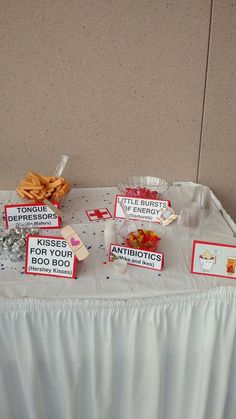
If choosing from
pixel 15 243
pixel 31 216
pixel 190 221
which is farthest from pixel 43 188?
pixel 190 221

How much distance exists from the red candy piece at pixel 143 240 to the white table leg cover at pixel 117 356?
16cm

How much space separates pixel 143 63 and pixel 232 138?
0.41 meters

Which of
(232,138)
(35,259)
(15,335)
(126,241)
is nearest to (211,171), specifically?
(232,138)

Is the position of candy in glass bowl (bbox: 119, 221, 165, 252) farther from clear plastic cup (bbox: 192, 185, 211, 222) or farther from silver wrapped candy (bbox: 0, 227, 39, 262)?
silver wrapped candy (bbox: 0, 227, 39, 262)

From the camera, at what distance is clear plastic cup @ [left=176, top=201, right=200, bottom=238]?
44.6 inches

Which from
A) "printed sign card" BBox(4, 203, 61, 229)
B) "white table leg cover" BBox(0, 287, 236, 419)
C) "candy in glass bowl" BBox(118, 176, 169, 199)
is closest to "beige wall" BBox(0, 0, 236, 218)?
"candy in glass bowl" BBox(118, 176, 169, 199)

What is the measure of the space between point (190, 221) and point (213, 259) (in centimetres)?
21

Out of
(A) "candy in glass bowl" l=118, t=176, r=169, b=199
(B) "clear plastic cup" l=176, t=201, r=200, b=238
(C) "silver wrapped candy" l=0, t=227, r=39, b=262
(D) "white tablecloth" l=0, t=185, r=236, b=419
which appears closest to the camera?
(D) "white tablecloth" l=0, t=185, r=236, b=419

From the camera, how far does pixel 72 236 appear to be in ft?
3.03

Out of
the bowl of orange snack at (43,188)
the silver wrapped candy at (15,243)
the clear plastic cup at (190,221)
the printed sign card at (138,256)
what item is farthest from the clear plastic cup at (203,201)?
the silver wrapped candy at (15,243)

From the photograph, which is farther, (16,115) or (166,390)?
(16,115)

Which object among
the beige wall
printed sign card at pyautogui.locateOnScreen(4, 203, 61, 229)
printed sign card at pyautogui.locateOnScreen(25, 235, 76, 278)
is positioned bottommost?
printed sign card at pyautogui.locateOnScreen(25, 235, 76, 278)

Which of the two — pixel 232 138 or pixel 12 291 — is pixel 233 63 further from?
pixel 12 291

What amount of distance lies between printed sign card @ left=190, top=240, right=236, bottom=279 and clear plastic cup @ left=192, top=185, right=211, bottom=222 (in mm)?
244
